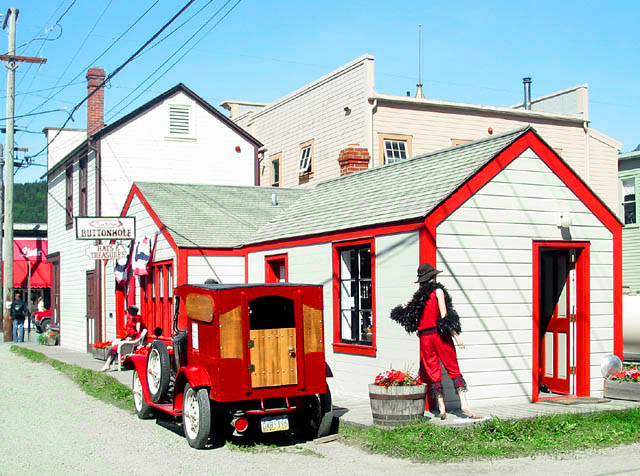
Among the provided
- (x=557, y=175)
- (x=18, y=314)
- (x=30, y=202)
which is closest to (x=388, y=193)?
(x=557, y=175)

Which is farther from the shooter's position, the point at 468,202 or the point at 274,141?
the point at 274,141

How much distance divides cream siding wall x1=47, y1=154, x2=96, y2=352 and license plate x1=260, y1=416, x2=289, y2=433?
1694 centimetres

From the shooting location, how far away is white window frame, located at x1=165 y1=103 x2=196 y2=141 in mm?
26406

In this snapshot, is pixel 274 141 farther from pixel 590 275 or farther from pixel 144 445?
pixel 144 445

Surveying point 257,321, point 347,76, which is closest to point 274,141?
point 347,76

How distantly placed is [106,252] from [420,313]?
10318 millimetres

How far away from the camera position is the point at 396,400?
32.4 ft

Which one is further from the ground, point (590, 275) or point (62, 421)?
point (590, 275)

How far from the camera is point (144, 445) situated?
991 centimetres

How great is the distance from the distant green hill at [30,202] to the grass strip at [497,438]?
124 metres

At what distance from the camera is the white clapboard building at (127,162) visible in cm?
2495

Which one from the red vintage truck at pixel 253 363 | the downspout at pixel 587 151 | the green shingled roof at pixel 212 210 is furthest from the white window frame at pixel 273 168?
the red vintage truck at pixel 253 363

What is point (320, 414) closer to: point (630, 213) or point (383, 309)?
point (383, 309)

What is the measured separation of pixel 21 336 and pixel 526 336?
25.4 metres
